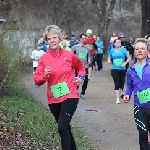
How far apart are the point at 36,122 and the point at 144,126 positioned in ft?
10.6

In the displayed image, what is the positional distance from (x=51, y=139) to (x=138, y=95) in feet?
6.91

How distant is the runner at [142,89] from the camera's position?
6.94 meters

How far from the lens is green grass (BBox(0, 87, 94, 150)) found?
850 cm

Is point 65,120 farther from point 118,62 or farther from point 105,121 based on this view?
point 118,62

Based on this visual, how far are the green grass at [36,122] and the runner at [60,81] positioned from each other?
1255mm

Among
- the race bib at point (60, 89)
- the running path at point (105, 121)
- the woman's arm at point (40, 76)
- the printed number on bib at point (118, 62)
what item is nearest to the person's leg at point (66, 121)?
the race bib at point (60, 89)

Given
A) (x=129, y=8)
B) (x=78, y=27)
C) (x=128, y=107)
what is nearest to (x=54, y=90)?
(x=128, y=107)

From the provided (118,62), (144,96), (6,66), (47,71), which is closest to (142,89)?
(144,96)

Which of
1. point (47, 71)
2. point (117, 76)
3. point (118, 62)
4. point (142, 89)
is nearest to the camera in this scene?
point (47, 71)

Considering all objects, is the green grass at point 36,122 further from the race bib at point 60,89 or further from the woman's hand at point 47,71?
the woman's hand at point 47,71

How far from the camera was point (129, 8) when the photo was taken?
61.1m

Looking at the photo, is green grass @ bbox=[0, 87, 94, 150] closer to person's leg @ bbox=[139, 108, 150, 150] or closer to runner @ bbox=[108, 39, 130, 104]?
person's leg @ bbox=[139, 108, 150, 150]

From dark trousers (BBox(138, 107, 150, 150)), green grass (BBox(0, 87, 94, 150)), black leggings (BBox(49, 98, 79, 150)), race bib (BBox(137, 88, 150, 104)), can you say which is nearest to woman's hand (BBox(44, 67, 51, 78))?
black leggings (BBox(49, 98, 79, 150))

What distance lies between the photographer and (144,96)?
22.8ft
